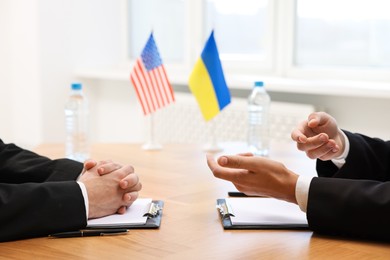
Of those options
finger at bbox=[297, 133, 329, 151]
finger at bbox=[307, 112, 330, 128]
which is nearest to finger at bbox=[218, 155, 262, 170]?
finger at bbox=[297, 133, 329, 151]

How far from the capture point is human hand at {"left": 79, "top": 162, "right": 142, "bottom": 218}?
60.3 inches

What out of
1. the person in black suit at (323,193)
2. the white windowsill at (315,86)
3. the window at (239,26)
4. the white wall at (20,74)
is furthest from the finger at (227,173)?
the white wall at (20,74)

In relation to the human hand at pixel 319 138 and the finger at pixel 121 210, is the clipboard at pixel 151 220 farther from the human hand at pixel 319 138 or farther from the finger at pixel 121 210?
the human hand at pixel 319 138

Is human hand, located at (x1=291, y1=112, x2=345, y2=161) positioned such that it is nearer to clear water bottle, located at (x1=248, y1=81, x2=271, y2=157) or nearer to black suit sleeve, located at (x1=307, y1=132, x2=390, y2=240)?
black suit sleeve, located at (x1=307, y1=132, x2=390, y2=240)

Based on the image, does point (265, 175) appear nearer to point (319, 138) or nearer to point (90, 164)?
point (319, 138)

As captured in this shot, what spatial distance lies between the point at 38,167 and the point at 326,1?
2518mm

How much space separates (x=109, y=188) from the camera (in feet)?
5.20

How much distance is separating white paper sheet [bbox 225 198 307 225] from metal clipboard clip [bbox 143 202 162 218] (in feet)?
0.61

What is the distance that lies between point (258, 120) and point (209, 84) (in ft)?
0.91

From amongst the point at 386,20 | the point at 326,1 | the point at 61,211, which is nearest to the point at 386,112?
the point at 386,20

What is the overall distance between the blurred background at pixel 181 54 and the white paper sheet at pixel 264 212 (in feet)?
6.14

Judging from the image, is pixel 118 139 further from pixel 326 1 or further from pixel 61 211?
pixel 61 211

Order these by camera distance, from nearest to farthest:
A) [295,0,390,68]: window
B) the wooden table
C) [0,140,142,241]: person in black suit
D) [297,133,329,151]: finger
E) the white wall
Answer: the wooden table < [0,140,142,241]: person in black suit < [297,133,329,151]: finger < [295,0,390,68]: window < the white wall

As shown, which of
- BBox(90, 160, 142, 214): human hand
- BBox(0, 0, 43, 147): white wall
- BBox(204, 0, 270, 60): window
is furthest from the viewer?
BBox(0, 0, 43, 147): white wall
